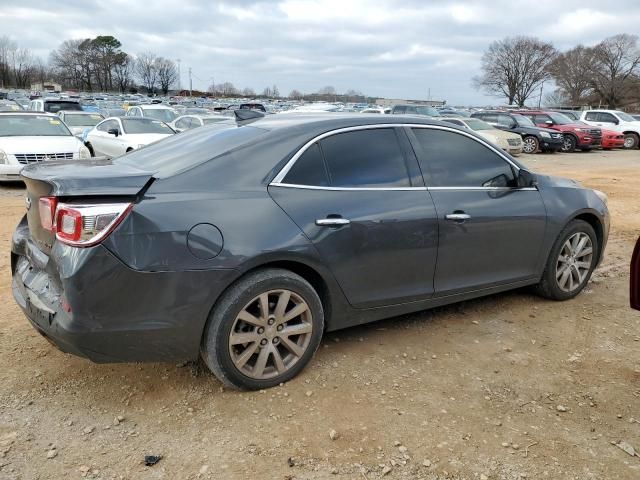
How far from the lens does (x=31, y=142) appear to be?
→ 35.2 feet

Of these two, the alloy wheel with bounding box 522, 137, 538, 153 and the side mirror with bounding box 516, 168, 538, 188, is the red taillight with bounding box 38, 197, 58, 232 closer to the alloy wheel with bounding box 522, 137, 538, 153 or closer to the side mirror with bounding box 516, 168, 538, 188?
the side mirror with bounding box 516, 168, 538, 188

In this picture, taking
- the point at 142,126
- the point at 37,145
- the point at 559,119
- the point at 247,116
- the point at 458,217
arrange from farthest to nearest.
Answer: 1. the point at 559,119
2. the point at 142,126
3. the point at 37,145
4. the point at 247,116
5. the point at 458,217

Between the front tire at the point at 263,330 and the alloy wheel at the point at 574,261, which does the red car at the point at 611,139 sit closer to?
the alloy wheel at the point at 574,261

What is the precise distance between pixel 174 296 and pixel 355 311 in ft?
4.01

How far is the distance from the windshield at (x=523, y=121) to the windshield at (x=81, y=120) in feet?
51.5

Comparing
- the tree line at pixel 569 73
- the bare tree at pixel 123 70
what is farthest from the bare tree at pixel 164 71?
the tree line at pixel 569 73

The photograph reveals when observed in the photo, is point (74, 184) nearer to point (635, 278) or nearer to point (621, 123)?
point (635, 278)

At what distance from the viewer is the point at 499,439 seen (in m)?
2.90

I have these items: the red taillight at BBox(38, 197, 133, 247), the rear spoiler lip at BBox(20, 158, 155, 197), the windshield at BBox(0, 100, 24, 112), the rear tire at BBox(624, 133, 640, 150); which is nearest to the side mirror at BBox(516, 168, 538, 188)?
the rear spoiler lip at BBox(20, 158, 155, 197)

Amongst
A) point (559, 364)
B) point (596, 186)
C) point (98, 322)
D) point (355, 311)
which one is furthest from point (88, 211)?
point (596, 186)

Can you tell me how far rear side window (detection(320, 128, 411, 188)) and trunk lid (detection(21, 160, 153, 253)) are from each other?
1126 millimetres

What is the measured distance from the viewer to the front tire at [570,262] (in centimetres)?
465

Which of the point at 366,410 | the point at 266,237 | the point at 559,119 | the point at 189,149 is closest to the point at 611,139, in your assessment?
the point at 559,119

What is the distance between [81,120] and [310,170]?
53.2 feet
